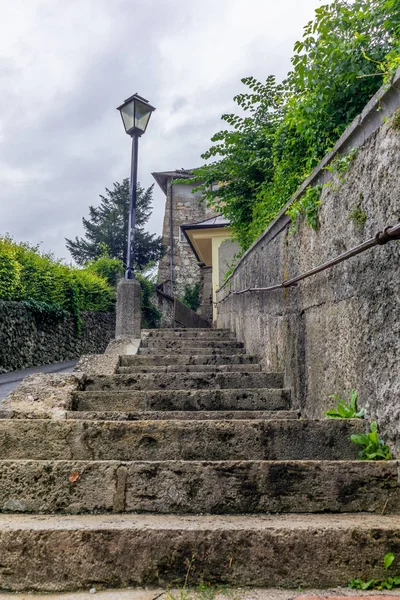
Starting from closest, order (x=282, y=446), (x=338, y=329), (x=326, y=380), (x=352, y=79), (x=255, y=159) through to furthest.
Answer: (x=282, y=446), (x=338, y=329), (x=326, y=380), (x=352, y=79), (x=255, y=159)

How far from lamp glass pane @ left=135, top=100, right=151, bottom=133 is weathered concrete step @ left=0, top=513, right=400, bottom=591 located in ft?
18.9

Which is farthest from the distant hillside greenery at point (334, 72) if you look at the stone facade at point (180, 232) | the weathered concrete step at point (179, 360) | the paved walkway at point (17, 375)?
Answer: the stone facade at point (180, 232)

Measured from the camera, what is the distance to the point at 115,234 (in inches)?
995

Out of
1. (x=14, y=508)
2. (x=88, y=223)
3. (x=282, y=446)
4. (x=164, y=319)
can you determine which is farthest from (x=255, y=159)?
(x=88, y=223)

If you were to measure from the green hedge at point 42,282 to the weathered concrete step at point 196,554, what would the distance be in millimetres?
8482

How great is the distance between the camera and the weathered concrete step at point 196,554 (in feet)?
5.22

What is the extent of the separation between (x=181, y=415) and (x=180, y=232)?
73.4 feet

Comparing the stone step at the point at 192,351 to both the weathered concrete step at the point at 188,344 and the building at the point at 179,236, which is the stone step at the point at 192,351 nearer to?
the weathered concrete step at the point at 188,344

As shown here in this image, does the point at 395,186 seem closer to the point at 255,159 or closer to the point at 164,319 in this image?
the point at 255,159

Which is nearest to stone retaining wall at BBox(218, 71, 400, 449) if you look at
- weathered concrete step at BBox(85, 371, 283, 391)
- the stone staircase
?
weathered concrete step at BBox(85, 371, 283, 391)

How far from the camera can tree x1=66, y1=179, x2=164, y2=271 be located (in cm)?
2458

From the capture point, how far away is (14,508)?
194 centimetres

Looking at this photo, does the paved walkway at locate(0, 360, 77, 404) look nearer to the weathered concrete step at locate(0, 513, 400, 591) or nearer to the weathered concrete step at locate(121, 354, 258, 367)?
the weathered concrete step at locate(121, 354, 258, 367)

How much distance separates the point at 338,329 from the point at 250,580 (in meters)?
1.33
